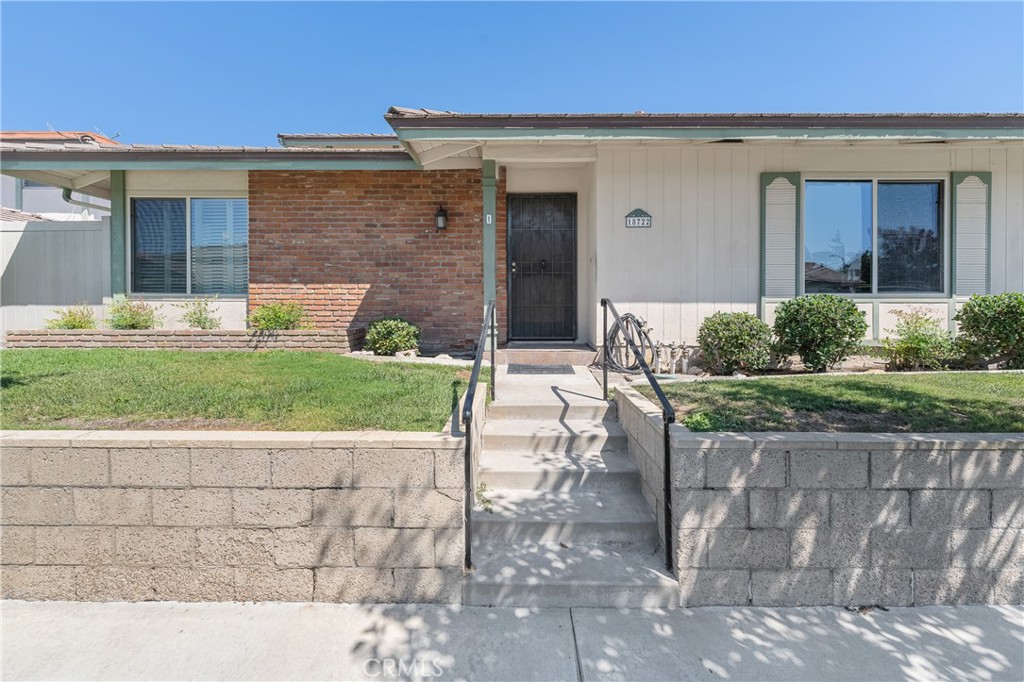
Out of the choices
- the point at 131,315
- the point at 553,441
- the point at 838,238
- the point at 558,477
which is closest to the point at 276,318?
the point at 131,315

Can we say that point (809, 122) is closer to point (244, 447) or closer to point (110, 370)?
point (244, 447)

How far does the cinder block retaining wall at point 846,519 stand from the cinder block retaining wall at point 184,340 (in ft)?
18.5

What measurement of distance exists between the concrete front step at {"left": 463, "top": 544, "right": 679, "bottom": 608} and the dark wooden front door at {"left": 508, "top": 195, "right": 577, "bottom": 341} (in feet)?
18.3

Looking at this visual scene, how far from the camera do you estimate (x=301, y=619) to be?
9.42ft

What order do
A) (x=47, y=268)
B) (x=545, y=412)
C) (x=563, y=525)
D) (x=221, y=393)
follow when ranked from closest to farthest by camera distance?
(x=563, y=525), (x=221, y=393), (x=545, y=412), (x=47, y=268)

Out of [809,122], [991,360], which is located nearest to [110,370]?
[809,122]

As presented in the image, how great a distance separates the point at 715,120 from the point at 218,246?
296 inches

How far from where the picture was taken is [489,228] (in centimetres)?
752

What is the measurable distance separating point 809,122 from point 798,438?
5094mm

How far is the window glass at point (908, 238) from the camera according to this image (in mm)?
7566

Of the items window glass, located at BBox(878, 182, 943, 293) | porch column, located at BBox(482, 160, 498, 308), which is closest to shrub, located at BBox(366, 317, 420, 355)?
porch column, located at BBox(482, 160, 498, 308)

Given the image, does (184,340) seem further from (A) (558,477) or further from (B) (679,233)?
(B) (679,233)

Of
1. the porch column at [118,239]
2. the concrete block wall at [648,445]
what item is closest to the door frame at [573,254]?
the concrete block wall at [648,445]

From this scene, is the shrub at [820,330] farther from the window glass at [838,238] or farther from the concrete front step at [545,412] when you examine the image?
the concrete front step at [545,412]
